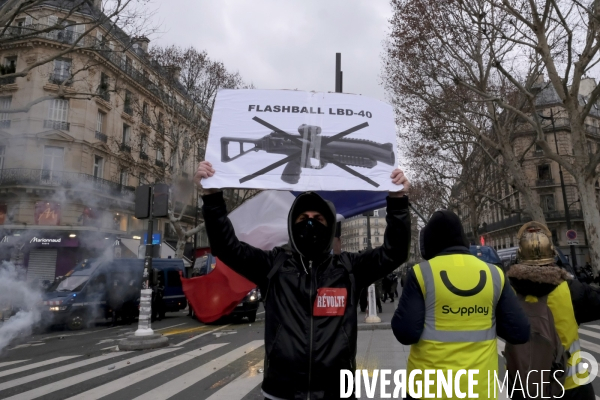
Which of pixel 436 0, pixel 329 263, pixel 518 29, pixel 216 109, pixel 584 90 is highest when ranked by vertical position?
pixel 584 90

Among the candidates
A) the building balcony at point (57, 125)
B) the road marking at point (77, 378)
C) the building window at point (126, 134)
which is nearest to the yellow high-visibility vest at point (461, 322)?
the road marking at point (77, 378)

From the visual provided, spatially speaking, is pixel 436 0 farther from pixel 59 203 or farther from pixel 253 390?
pixel 59 203

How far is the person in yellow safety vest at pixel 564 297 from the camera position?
2.59 meters

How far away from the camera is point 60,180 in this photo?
69.1 feet

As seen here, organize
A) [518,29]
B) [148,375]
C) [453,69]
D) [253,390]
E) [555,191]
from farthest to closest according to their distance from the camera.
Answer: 1. [555,191]
2. [453,69]
3. [518,29]
4. [148,375]
5. [253,390]

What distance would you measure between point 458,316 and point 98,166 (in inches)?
1105

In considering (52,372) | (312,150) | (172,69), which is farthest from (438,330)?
(172,69)

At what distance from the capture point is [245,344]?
941cm

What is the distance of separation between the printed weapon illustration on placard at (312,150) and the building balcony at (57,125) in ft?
82.2

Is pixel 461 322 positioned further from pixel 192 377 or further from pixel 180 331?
pixel 180 331

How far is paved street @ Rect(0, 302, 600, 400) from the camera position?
564 cm

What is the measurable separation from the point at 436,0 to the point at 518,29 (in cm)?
284

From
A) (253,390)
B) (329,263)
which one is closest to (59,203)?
(253,390)

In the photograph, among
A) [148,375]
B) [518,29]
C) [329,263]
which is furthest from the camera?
[518,29]
